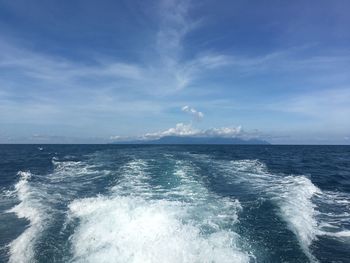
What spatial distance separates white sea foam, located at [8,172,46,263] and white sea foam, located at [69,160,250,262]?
1.75 metres

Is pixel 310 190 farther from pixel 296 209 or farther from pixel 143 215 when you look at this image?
pixel 143 215

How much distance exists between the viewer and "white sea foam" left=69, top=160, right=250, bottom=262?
11.7 metres

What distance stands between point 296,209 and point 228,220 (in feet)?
17.0

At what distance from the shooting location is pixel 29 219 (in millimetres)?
16391

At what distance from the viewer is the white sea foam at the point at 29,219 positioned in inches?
481

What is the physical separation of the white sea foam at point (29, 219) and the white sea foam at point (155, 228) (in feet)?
5.75

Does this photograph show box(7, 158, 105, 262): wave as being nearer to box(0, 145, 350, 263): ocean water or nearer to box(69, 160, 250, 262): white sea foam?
box(0, 145, 350, 263): ocean water

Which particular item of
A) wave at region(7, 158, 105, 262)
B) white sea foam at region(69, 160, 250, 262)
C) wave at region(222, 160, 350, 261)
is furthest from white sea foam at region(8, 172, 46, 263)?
wave at region(222, 160, 350, 261)

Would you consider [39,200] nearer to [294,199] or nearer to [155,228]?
[155,228]

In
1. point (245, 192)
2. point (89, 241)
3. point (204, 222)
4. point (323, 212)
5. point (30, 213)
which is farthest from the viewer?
point (245, 192)

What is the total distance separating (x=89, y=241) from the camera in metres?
12.9

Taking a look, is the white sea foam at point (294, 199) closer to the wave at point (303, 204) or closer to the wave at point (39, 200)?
the wave at point (303, 204)

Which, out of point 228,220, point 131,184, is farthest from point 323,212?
point 131,184

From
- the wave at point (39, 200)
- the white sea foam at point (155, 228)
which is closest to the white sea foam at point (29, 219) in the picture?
the wave at point (39, 200)
